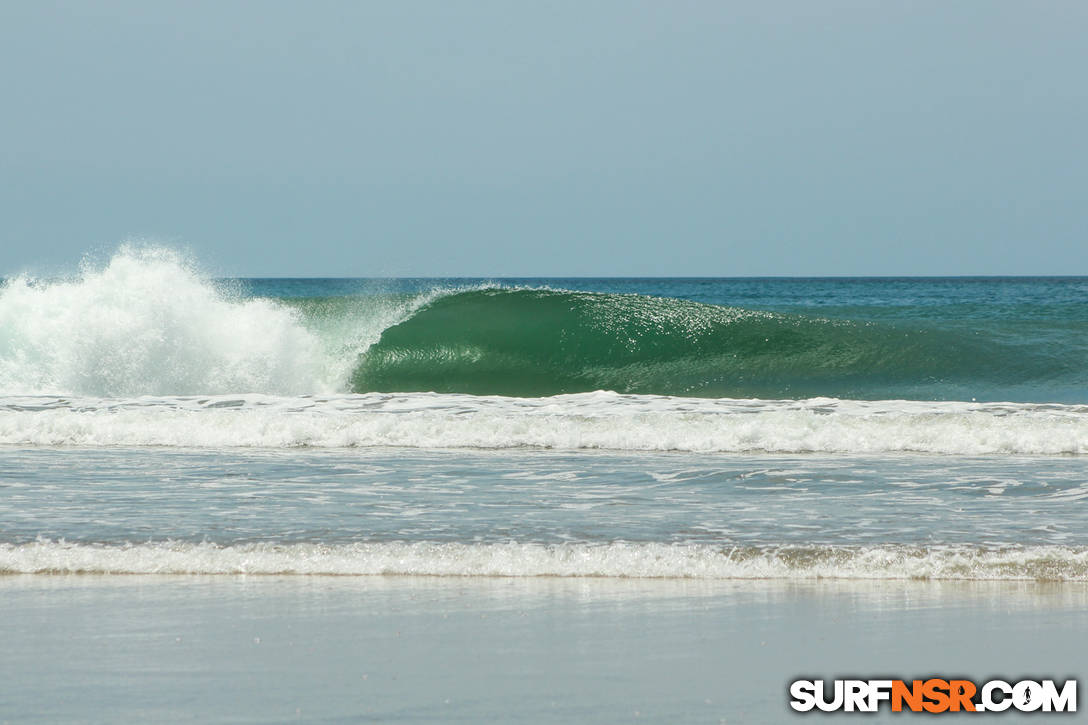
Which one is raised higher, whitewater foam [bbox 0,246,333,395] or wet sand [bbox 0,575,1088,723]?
whitewater foam [bbox 0,246,333,395]

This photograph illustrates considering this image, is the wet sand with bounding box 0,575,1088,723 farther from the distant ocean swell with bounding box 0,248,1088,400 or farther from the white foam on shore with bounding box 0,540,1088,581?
the distant ocean swell with bounding box 0,248,1088,400

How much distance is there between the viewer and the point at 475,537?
5.26 meters

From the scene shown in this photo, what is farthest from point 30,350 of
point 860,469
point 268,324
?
point 860,469

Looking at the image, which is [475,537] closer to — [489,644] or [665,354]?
[489,644]

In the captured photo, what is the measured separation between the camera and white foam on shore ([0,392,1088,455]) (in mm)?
9070

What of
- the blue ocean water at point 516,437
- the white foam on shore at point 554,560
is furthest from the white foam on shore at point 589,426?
the white foam on shore at point 554,560

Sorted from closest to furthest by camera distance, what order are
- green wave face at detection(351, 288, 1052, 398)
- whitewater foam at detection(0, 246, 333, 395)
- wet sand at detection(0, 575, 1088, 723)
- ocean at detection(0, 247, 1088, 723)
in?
wet sand at detection(0, 575, 1088, 723) → ocean at detection(0, 247, 1088, 723) → whitewater foam at detection(0, 246, 333, 395) → green wave face at detection(351, 288, 1052, 398)

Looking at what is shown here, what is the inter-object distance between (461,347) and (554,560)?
11735 mm

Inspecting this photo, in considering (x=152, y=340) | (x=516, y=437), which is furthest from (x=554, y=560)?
(x=152, y=340)

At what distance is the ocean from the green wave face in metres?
0.78

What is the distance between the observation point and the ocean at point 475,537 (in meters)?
3.34

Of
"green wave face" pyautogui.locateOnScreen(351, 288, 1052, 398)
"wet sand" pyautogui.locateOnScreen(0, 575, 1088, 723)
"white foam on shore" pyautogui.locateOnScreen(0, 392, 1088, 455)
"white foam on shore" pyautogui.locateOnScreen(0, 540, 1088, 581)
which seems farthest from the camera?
"green wave face" pyautogui.locateOnScreen(351, 288, 1052, 398)

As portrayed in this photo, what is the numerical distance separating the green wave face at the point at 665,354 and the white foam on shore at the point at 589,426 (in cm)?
333

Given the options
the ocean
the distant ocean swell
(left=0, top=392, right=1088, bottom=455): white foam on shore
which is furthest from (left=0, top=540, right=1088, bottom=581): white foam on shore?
the distant ocean swell
